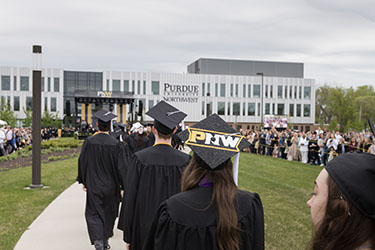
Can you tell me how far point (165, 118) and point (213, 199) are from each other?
2.42m

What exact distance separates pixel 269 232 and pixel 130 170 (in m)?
4.01

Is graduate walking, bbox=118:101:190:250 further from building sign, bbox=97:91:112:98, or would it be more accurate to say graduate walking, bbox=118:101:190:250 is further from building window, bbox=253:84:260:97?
building window, bbox=253:84:260:97

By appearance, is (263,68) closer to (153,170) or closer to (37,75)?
(37,75)

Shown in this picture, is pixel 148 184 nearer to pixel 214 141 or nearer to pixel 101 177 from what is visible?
pixel 214 141

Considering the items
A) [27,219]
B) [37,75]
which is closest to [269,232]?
[27,219]

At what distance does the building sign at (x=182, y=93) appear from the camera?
72.5m

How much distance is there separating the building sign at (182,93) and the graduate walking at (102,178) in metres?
65.8

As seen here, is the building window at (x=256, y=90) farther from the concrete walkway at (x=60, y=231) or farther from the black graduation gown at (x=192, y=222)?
the black graduation gown at (x=192, y=222)

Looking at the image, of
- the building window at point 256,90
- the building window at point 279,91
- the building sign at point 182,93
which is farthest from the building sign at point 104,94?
the building window at point 279,91

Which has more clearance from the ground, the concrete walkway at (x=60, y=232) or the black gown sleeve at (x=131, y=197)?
the black gown sleeve at (x=131, y=197)

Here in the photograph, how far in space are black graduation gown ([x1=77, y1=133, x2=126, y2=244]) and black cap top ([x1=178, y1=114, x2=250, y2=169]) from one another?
3.64 m

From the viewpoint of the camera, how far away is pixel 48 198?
34.9ft

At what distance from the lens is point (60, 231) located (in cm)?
758

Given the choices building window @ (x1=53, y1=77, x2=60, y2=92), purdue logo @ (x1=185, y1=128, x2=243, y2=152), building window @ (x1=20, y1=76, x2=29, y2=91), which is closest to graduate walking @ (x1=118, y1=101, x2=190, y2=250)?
purdue logo @ (x1=185, y1=128, x2=243, y2=152)
